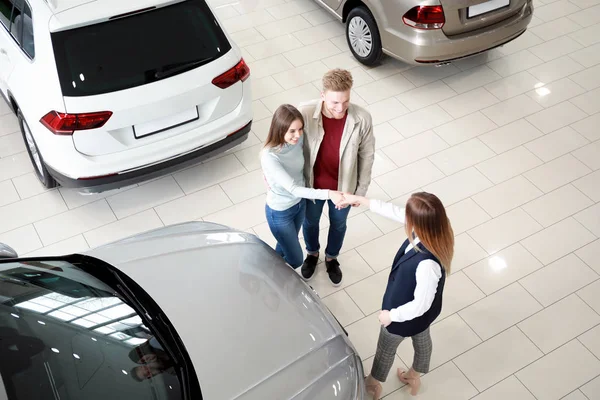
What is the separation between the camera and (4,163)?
4.79 meters

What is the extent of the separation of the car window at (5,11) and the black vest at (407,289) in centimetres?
330

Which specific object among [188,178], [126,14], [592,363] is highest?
[126,14]

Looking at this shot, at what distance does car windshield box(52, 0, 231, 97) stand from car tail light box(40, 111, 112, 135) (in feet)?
0.43

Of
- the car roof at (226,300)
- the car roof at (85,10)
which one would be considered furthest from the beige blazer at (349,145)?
the car roof at (85,10)

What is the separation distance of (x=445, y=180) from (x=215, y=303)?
256 centimetres

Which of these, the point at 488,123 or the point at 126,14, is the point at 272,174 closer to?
the point at 126,14

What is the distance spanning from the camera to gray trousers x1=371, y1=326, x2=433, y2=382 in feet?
10.4

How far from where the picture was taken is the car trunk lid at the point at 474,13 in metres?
5.08

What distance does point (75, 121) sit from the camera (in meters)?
3.87

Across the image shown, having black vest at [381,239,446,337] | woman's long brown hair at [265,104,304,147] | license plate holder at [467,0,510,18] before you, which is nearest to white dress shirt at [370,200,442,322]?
black vest at [381,239,446,337]

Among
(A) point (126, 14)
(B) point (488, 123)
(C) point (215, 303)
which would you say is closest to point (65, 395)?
(C) point (215, 303)

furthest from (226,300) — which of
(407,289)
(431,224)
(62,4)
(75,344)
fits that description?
(62,4)

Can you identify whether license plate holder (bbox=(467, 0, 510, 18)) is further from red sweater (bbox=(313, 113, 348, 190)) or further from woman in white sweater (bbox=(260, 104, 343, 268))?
woman in white sweater (bbox=(260, 104, 343, 268))

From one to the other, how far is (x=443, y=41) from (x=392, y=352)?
116 inches
